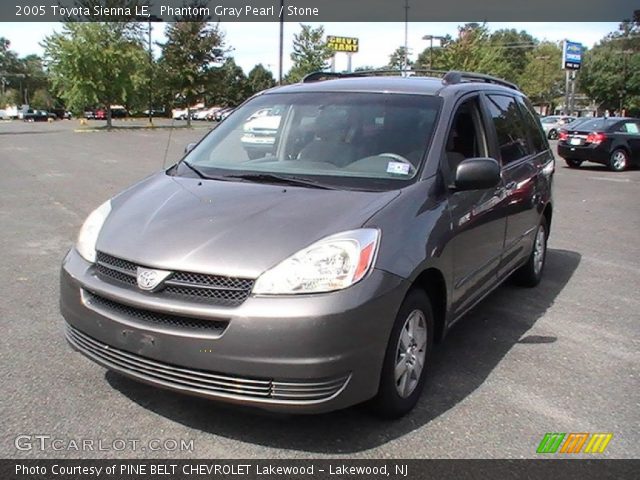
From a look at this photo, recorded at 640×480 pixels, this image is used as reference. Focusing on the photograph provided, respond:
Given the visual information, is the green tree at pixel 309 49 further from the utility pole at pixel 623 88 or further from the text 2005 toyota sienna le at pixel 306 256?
the text 2005 toyota sienna le at pixel 306 256

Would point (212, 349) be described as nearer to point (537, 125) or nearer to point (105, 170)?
point (537, 125)

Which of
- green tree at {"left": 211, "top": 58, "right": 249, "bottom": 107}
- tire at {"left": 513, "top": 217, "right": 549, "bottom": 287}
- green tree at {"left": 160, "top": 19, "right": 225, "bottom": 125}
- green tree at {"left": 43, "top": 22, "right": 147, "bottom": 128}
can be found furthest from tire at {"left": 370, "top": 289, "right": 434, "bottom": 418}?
green tree at {"left": 211, "top": 58, "right": 249, "bottom": 107}

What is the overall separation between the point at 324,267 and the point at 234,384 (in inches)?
26.2

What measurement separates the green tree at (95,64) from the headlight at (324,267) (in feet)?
141

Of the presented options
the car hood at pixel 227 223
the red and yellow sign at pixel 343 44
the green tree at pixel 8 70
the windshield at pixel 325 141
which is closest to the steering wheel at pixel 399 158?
the windshield at pixel 325 141

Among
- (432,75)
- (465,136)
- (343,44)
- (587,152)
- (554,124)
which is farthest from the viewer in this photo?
(343,44)

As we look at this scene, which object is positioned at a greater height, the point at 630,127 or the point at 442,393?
the point at 630,127

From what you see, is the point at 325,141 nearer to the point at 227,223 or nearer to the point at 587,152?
the point at 227,223

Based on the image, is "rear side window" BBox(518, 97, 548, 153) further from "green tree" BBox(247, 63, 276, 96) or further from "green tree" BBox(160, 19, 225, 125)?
"green tree" BBox(247, 63, 276, 96)

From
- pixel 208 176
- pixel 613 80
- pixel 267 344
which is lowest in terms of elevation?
pixel 267 344

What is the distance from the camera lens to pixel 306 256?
2.83 meters

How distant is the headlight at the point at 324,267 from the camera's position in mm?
2754

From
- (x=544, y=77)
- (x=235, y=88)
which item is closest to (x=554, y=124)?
(x=544, y=77)

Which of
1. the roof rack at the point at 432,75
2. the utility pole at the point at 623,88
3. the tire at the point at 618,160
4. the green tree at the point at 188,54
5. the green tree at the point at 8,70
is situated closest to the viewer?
the roof rack at the point at 432,75
